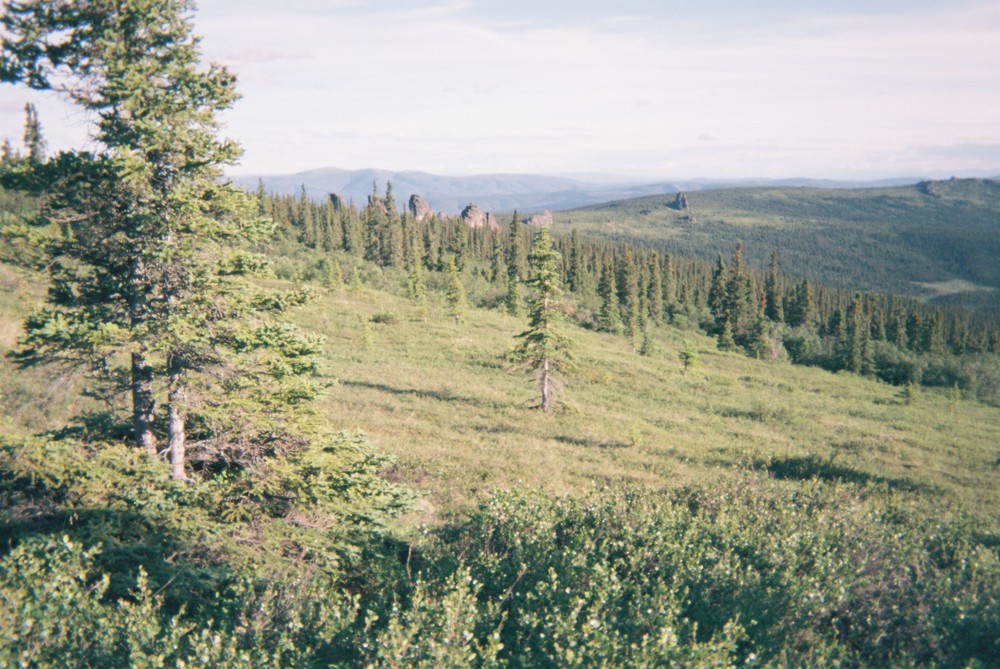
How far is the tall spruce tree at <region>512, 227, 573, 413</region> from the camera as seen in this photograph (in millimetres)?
27984

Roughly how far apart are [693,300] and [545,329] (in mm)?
88944

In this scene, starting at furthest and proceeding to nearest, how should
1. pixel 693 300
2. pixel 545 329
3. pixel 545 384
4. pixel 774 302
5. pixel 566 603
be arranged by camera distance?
1. pixel 693 300
2. pixel 774 302
3. pixel 545 384
4. pixel 545 329
5. pixel 566 603

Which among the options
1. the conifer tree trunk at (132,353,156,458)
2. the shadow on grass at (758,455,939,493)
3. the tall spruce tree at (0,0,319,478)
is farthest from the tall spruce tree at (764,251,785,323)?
the conifer tree trunk at (132,353,156,458)

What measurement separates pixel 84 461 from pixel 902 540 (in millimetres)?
12328

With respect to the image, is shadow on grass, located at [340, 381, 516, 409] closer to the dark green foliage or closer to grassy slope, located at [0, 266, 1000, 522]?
grassy slope, located at [0, 266, 1000, 522]

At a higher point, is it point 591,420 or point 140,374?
point 140,374

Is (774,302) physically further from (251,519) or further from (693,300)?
(251,519)

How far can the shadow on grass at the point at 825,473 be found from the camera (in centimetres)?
2147

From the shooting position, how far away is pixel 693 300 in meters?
110

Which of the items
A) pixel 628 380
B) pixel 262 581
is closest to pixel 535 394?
pixel 628 380

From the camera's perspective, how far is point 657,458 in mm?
22641

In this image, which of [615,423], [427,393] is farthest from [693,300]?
[427,393]

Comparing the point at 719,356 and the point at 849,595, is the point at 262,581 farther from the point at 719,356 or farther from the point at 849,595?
the point at 719,356

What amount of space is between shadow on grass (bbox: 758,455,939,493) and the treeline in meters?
42.1
